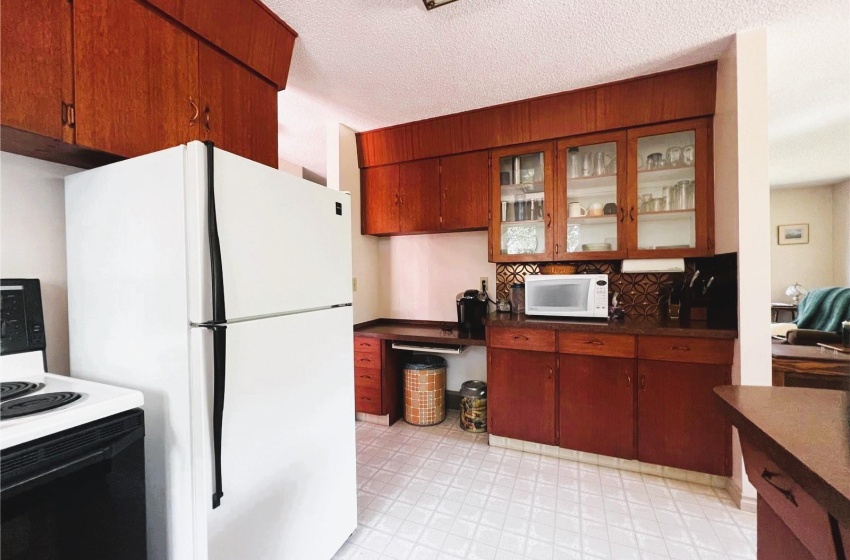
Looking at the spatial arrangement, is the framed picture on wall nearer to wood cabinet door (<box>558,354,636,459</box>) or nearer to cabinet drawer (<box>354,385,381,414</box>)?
wood cabinet door (<box>558,354,636,459</box>)

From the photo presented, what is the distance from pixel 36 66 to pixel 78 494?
1204 mm

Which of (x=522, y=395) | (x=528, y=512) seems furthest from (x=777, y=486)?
(x=522, y=395)

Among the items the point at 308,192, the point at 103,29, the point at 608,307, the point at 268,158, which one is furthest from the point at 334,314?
the point at 608,307

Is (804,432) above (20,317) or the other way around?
the other way around

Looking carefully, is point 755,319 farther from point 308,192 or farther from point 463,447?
point 308,192

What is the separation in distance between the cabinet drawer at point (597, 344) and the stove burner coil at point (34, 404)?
7.44 ft

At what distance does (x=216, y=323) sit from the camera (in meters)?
0.94

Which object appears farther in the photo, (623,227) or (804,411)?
(623,227)

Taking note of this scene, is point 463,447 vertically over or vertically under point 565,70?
under

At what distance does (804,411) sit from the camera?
76cm

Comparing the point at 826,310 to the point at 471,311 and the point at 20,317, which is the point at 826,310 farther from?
the point at 20,317

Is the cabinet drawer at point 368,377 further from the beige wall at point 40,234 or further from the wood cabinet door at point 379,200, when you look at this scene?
the beige wall at point 40,234

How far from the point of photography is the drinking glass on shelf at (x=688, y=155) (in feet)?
7.14

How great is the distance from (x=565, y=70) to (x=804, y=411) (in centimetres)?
209
